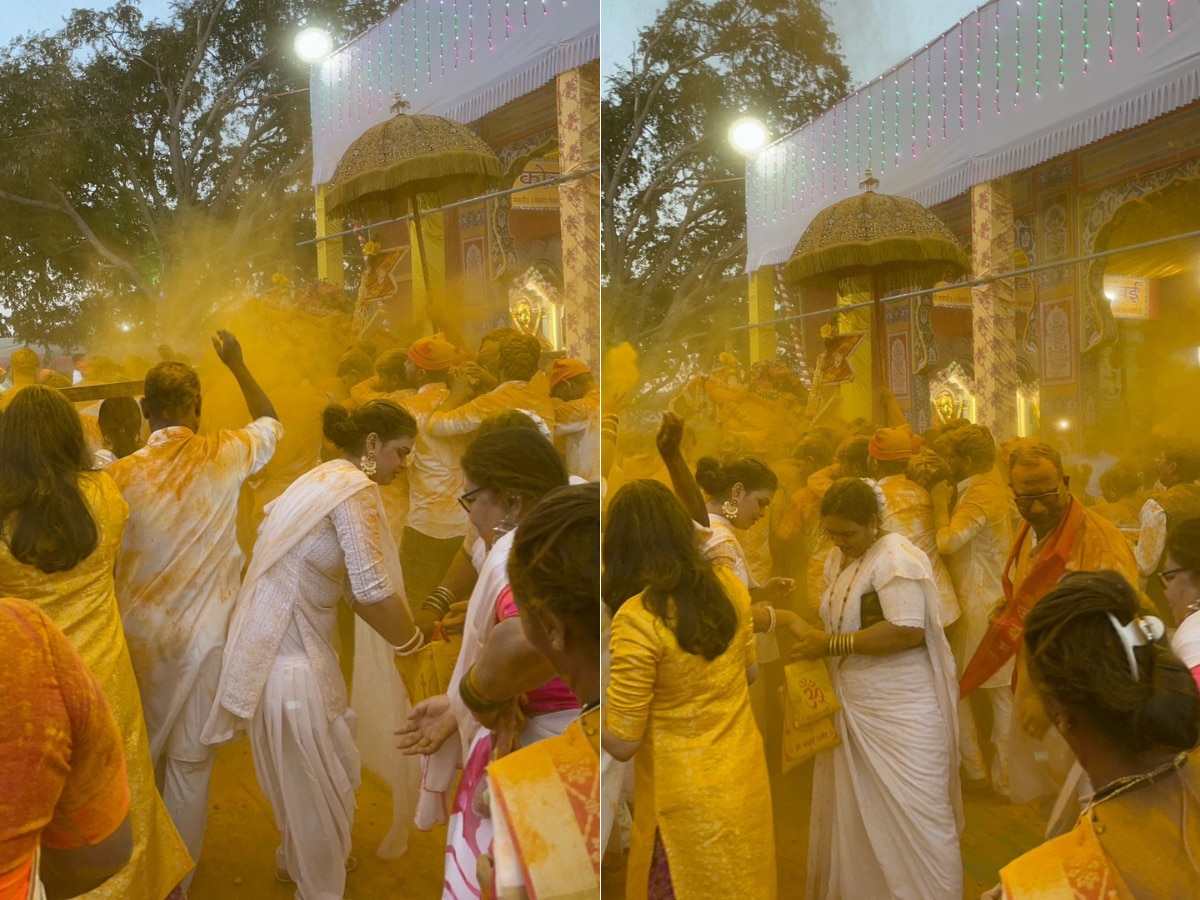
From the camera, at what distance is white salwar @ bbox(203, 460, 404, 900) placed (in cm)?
220

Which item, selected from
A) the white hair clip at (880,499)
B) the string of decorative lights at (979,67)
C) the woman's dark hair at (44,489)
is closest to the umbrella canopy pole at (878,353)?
the white hair clip at (880,499)

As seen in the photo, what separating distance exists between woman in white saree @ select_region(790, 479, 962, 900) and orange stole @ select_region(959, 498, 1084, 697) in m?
0.07

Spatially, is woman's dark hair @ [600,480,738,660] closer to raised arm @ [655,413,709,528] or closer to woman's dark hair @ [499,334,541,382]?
raised arm @ [655,413,709,528]

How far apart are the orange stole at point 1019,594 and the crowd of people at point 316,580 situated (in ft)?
2.25

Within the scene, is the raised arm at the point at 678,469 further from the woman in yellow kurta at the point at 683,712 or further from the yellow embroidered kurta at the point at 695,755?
the yellow embroidered kurta at the point at 695,755

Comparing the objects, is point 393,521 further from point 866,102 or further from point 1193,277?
point 1193,277

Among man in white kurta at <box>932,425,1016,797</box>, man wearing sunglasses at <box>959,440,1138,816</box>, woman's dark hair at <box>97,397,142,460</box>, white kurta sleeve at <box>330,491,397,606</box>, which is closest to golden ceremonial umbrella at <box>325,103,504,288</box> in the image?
white kurta sleeve at <box>330,491,397,606</box>

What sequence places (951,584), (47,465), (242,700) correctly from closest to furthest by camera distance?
(951,584) → (47,465) → (242,700)

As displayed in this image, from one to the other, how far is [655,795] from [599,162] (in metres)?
1.33

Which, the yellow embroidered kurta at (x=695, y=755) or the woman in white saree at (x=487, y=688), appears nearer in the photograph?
the woman in white saree at (x=487, y=688)

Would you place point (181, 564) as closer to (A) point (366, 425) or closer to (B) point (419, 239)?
(A) point (366, 425)

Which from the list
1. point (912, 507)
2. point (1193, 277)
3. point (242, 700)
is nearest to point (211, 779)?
point (242, 700)

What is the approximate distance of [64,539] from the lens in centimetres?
202

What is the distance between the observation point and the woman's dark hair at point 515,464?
2.20 m
